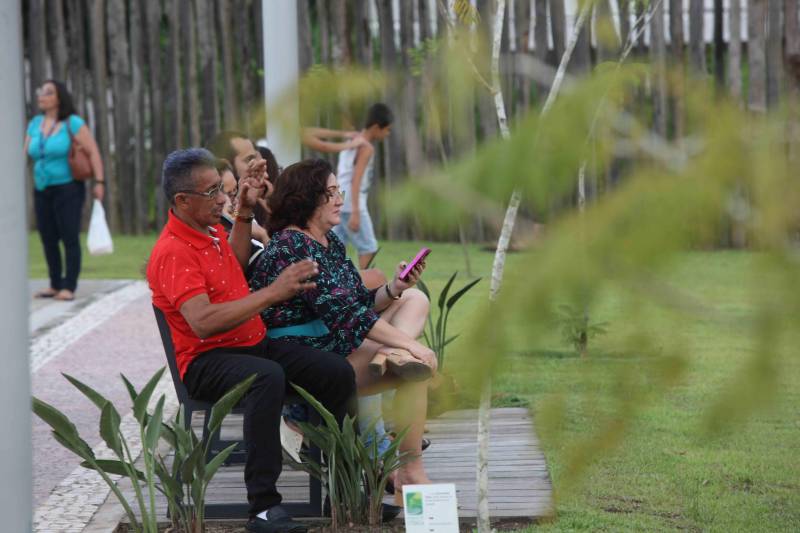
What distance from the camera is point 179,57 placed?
14453mm

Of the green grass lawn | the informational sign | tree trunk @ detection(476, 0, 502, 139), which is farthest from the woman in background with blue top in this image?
the green grass lawn

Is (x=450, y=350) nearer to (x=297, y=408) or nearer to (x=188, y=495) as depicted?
(x=188, y=495)

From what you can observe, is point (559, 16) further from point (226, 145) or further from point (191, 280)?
point (226, 145)

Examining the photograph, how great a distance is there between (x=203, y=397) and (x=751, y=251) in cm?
329

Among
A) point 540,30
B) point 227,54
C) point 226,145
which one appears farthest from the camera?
point 227,54

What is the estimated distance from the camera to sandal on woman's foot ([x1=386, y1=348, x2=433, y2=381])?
413 centimetres

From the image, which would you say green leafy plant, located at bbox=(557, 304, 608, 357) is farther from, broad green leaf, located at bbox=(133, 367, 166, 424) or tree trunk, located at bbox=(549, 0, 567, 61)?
broad green leaf, located at bbox=(133, 367, 166, 424)

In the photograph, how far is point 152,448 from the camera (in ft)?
12.5

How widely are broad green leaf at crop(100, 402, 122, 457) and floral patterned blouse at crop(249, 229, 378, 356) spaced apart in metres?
0.92

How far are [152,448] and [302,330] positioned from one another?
0.91 m

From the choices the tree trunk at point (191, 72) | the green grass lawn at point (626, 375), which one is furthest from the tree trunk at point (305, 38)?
the green grass lawn at point (626, 375)

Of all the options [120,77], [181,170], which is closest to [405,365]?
[181,170]

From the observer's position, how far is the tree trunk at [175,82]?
14320mm

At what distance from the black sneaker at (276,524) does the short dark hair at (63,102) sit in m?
6.25
